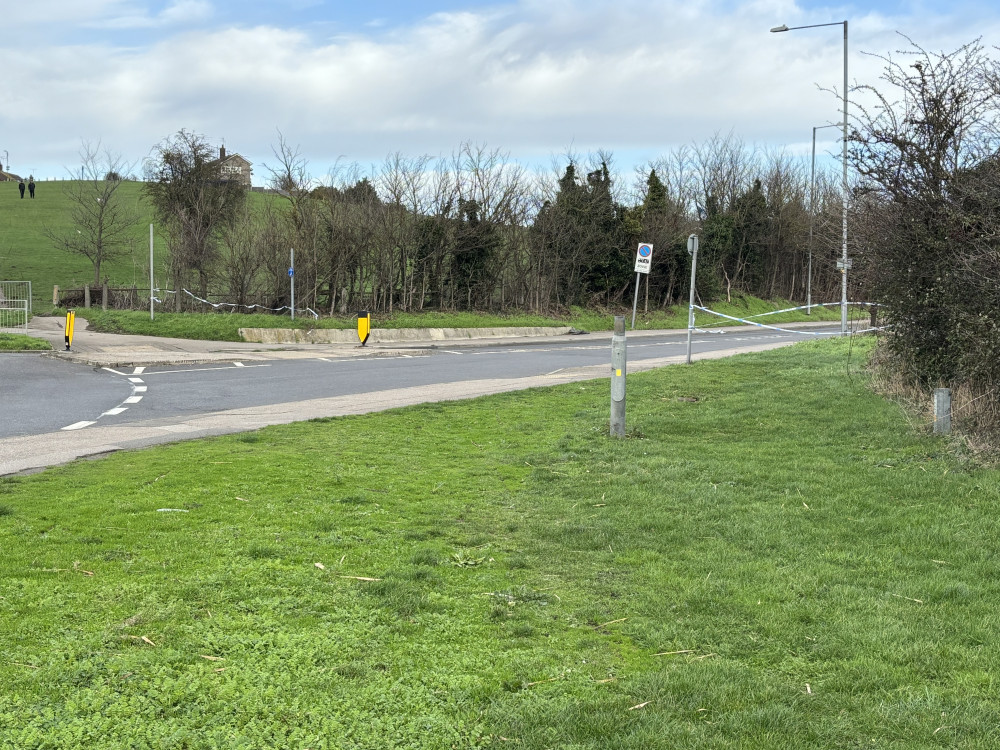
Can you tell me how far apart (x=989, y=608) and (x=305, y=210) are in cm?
2999

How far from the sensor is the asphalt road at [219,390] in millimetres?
10773

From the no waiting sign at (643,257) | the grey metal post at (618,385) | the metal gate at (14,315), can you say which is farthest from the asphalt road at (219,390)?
the metal gate at (14,315)

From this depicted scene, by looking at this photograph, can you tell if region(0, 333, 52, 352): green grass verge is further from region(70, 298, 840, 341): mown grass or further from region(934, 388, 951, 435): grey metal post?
region(934, 388, 951, 435): grey metal post

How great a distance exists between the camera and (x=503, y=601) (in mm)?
4844

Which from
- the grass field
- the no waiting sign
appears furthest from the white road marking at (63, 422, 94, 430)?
the no waiting sign

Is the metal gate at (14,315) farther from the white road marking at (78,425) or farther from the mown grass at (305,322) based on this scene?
the white road marking at (78,425)

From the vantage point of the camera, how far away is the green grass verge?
2276cm

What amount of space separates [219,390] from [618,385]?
8.12m

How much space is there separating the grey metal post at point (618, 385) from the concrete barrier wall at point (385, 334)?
1987 cm

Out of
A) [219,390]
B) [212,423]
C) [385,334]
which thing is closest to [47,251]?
[385,334]

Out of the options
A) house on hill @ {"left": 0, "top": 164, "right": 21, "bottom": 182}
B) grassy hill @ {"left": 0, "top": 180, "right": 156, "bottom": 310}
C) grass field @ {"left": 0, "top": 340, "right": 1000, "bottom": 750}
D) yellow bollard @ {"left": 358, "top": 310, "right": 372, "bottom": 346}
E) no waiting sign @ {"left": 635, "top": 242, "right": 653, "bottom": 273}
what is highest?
house on hill @ {"left": 0, "top": 164, "right": 21, "bottom": 182}

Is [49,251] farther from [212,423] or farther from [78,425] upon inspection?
[212,423]

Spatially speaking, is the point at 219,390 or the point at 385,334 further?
the point at 385,334

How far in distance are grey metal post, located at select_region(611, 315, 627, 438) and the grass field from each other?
4.20ft
